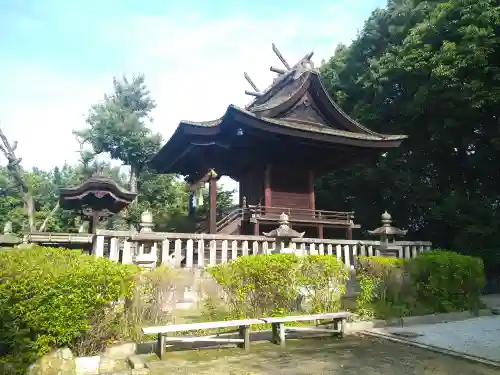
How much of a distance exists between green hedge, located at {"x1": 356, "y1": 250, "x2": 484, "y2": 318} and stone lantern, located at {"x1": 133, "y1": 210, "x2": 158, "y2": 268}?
15.2 ft

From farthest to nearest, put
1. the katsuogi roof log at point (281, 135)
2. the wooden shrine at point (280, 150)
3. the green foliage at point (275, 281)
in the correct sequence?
1. the wooden shrine at point (280, 150)
2. the katsuogi roof log at point (281, 135)
3. the green foliage at point (275, 281)

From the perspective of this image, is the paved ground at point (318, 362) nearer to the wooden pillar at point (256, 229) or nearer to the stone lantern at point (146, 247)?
the stone lantern at point (146, 247)

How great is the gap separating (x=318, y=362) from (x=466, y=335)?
3.79 m

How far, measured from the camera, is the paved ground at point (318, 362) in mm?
5277

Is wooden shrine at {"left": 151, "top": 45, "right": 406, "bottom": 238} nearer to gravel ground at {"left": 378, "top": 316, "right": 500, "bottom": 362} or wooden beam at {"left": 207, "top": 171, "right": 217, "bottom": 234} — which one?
wooden beam at {"left": 207, "top": 171, "right": 217, "bottom": 234}

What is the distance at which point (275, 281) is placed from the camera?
730 centimetres

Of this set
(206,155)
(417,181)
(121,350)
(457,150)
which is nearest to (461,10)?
(457,150)

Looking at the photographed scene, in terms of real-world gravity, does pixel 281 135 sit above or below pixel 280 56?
below

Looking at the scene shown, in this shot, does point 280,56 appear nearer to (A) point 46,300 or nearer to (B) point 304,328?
(B) point 304,328

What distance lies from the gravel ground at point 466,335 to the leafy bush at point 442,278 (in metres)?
0.61

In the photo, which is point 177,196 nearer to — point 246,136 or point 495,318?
point 246,136

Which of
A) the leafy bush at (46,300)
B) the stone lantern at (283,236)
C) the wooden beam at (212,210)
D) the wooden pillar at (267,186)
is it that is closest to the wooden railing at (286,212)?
the wooden pillar at (267,186)

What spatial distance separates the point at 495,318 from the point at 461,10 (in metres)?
14.4

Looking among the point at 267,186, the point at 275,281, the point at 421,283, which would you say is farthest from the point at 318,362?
the point at 267,186
